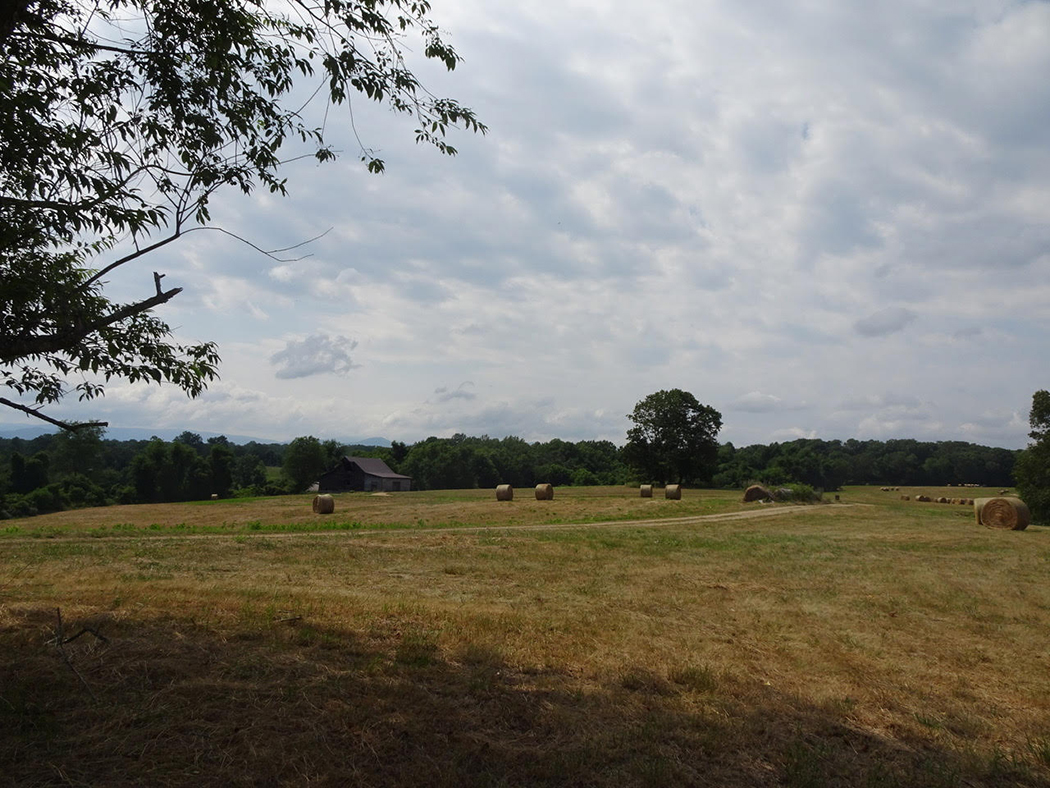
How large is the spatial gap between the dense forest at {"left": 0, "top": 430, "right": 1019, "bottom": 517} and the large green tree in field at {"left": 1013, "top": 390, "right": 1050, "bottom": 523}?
99.8ft

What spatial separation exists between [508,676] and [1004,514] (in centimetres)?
2989

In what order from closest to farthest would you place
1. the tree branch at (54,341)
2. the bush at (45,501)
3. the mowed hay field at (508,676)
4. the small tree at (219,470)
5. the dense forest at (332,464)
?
the mowed hay field at (508,676), the tree branch at (54,341), the bush at (45,501), the dense forest at (332,464), the small tree at (219,470)

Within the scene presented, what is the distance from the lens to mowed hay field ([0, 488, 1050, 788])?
193 inches

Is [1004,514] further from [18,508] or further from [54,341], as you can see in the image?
[18,508]

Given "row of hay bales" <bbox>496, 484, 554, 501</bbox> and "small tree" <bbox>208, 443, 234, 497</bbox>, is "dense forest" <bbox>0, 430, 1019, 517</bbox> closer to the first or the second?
"small tree" <bbox>208, 443, 234, 497</bbox>

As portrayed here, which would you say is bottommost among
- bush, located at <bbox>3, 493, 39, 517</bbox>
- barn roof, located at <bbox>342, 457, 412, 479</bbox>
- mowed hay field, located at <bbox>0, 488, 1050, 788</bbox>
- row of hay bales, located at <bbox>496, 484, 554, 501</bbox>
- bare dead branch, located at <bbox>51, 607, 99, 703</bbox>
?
bush, located at <bbox>3, 493, 39, 517</bbox>

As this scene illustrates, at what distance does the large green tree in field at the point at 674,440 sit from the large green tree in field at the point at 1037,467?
3048cm

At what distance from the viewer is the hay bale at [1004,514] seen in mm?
27625

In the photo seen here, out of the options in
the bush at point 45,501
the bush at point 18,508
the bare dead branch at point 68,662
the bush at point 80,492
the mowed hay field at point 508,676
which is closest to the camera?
the mowed hay field at point 508,676

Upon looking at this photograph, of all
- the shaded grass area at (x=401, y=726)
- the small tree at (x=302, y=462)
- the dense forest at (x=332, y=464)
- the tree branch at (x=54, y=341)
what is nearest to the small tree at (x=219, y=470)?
the dense forest at (x=332, y=464)

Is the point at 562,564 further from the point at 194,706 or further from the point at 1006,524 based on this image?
the point at 1006,524

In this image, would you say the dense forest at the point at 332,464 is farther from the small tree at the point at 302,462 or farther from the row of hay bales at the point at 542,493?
the row of hay bales at the point at 542,493

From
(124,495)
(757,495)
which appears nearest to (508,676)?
(757,495)

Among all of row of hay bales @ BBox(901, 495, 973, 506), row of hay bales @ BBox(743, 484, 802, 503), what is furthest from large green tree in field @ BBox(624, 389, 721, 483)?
row of hay bales @ BBox(743, 484, 802, 503)
